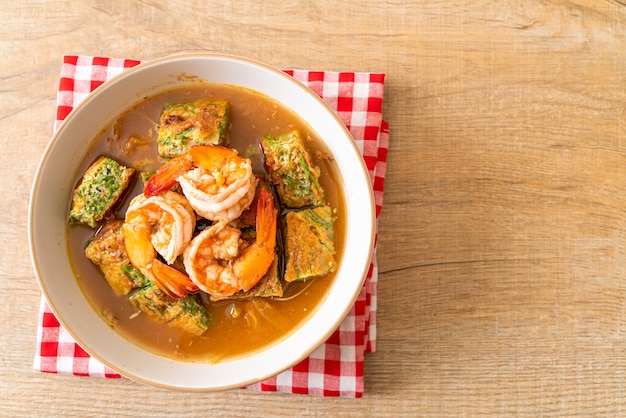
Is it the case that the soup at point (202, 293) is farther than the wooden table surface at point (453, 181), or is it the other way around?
the wooden table surface at point (453, 181)

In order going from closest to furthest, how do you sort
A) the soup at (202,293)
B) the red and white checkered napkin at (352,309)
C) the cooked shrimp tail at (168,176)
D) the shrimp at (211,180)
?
the shrimp at (211,180) < the cooked shrimp tail at (168,176) < the soup at (202,293) < the red and white checkered napkin at (352,309)

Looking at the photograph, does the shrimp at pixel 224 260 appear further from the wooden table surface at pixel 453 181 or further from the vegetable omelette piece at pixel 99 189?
the wooden table surface at pixel 453 181

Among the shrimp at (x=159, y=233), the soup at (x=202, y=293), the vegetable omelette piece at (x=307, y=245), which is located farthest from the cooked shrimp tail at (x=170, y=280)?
the vegetable omelette piece at (x=307, y=245)

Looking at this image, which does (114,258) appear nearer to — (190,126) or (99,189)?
(99,189)

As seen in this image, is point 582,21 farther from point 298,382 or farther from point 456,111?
point 298,382

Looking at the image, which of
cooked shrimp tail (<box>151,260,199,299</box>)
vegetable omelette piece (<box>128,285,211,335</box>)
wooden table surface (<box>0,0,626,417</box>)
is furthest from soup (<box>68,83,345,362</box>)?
wooden table surface (<box>0,0,626,417</box>)

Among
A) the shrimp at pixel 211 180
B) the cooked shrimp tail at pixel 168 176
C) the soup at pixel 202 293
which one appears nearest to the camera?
the shrimp at pixel 211 180

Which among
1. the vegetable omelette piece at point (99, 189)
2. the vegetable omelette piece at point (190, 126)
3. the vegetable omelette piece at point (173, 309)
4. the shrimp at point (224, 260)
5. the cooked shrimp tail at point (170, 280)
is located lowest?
the vegetable omelette piece at point (173, 309)

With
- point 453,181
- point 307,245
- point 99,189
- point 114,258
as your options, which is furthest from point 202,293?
point 453,181
